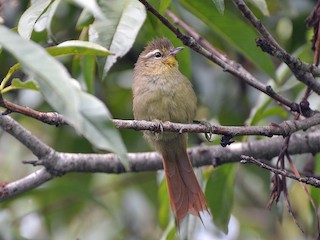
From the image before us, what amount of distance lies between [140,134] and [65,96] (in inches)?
125

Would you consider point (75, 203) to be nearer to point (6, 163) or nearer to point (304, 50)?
point (6, 163)

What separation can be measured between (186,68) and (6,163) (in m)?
2.23

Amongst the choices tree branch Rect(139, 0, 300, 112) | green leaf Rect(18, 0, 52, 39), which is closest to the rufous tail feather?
tree branch Rect(139, 0, 300, 112)

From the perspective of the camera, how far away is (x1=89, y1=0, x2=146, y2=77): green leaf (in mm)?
2895

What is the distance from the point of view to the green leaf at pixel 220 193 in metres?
3.69

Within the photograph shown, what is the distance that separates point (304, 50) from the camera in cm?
388

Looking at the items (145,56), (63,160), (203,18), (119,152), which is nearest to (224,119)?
(145,56)

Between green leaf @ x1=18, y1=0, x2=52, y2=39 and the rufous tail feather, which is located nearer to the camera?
green leaf @ x1=18, y1=0, x2=52, y2=39

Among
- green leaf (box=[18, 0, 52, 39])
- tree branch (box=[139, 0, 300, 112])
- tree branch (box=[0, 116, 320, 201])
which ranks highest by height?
tree branch (box=[139, 0, 300, 112])

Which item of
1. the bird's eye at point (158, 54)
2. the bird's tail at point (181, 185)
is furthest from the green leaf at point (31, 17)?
the bird's eye at point (158, 54)

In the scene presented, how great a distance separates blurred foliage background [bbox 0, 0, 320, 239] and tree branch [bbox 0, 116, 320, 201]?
0.14 metres

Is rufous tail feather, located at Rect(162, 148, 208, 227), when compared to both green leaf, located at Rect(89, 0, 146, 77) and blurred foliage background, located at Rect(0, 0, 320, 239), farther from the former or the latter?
green leaf, located at Rect(89, 0, 146, 77)

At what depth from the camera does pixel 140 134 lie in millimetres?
4746

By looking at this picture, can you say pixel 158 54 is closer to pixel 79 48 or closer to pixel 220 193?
pixel 220 193
